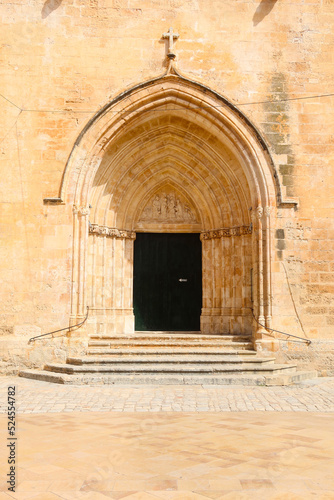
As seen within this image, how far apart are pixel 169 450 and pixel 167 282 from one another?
7021 mm

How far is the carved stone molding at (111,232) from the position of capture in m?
9.56

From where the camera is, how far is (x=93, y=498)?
8.55 ft

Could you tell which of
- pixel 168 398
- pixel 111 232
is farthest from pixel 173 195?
pixel 168 398

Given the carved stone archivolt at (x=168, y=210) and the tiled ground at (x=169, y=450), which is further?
the carved stone archivolt at (x=168, y=210)

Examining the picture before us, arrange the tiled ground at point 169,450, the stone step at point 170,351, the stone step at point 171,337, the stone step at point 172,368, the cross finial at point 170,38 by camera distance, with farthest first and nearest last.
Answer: the cross finial at point 170,38 → the stone step at point 171,337 → the stone step at point 170,351 → the stone step at point 172,368 → the tiled ground at point 169,450

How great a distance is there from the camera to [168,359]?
793 cm

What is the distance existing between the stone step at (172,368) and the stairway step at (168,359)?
0.22ft

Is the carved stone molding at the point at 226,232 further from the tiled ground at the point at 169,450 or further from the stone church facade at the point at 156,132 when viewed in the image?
the tiled ground at the point at 169,450

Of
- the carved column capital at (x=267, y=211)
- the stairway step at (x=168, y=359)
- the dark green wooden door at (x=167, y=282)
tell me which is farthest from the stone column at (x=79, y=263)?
the carved column capital at (x=267, y=211)

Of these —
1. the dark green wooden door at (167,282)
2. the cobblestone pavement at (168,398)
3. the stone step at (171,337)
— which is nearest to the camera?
the cobblestone pavement at (168,398)

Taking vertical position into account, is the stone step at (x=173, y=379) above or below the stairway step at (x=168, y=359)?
below

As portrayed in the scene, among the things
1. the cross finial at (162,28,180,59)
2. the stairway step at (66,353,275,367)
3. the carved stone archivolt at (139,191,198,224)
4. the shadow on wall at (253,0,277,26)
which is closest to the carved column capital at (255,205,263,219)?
the carved stone archivolt at (139,191,198,224)

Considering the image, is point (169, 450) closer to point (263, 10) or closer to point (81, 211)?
point (81, 211)

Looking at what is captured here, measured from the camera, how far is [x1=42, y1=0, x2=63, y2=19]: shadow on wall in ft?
30.3
